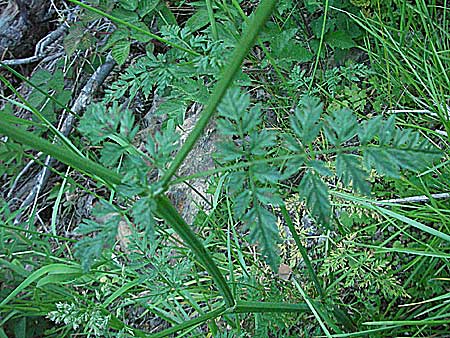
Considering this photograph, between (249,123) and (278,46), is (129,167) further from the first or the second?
(278,46)

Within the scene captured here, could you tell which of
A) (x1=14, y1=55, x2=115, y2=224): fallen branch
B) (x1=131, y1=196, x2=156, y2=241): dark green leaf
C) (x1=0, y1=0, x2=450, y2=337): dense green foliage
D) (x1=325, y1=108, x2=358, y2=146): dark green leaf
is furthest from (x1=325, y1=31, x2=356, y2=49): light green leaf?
(x1=131, y1=196, x2=156, y2=241): dark green leaf

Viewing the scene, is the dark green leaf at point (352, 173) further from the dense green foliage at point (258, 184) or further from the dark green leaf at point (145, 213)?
the dark green leaf at point (145, 213)

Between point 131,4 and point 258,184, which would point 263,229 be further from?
point 131,4

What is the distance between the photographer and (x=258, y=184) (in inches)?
49.9

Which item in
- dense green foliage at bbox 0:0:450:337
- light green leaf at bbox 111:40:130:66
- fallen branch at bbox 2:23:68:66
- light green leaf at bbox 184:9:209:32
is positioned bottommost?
dense green foliage at bbox 0:0:450:337

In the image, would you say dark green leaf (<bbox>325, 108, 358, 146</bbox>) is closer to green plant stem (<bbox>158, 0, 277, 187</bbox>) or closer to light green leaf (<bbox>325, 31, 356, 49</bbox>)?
green plant stem (<bbox>158, 0, 277, 187</bbox>)

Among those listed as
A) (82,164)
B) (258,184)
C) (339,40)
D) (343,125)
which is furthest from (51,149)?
(339,40)

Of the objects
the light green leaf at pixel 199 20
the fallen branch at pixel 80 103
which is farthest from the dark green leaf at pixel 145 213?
the fallen branch at pixel 80 103

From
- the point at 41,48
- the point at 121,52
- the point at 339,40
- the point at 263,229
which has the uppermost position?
the point at 41,48

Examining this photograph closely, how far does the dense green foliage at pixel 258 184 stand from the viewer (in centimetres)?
61

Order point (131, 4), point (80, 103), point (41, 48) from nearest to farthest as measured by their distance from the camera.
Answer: point (131, 4)
point (80, 103)
point (41, 48)

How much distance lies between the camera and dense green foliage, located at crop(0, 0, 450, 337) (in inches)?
24.1

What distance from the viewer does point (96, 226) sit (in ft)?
2.08

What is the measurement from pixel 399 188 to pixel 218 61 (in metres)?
0.70
